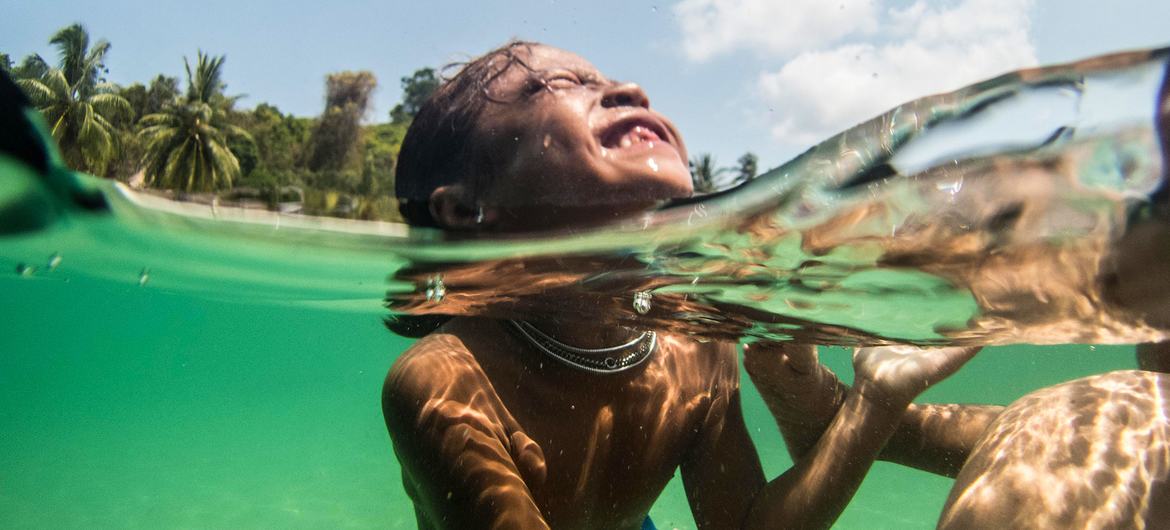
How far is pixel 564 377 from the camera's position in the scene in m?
3.61

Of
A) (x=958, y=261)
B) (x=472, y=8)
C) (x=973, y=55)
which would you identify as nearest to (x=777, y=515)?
(x=958, y=261)

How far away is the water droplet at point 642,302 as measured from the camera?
477cm

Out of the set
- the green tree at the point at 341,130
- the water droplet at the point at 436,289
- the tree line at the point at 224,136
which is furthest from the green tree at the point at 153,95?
the water droplet at the point at 436,289

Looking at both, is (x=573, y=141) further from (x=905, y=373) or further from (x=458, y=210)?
(x=905, y=373)

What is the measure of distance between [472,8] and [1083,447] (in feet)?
11.8

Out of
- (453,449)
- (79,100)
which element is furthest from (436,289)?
(79,100)

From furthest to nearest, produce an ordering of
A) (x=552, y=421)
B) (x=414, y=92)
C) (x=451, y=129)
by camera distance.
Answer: (x=552, y=421), (x=414, y=92), (x=451, y=129)

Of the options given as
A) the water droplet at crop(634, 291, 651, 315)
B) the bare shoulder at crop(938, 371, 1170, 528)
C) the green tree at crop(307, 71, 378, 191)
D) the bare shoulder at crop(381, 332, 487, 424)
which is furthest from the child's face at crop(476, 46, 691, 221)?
the bare shoulder at crop(938, 371, 1170, 528)

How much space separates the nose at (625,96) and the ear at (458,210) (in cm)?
81

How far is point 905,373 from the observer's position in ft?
12.0

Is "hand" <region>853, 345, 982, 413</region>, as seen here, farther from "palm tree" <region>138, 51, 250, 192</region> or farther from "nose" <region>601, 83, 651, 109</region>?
"palm tree" <region>138, 51, 250, 192</region>

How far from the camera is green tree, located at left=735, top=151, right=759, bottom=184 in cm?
297

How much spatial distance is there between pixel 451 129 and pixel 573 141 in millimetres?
605

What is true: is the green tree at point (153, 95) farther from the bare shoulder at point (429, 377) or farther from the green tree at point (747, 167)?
the green tree at point (747, 167)
